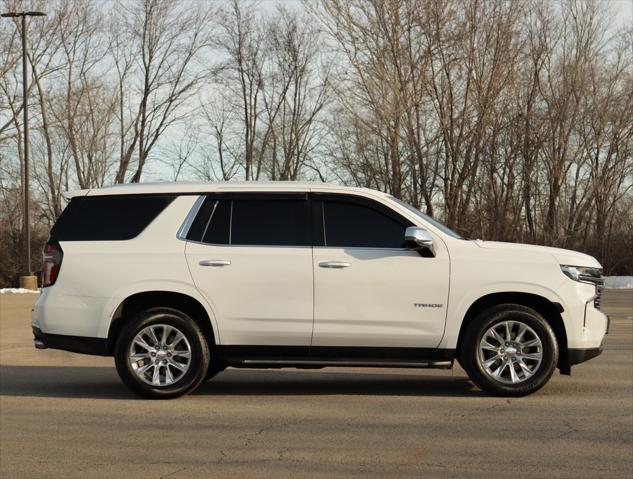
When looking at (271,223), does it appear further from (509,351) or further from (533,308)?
(533,308)

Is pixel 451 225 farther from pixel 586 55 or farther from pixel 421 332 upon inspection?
pixel 421 332

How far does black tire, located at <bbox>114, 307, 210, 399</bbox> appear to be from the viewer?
374 inches

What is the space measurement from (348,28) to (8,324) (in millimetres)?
20026

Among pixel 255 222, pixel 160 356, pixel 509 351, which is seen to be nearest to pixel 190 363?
pixel 160 356

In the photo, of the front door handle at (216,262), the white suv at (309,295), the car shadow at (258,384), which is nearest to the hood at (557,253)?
the white suv at (309,295)

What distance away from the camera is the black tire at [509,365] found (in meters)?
9.44

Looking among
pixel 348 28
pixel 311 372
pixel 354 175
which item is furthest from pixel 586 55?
pixel 311 372

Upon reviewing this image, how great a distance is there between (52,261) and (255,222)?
197 cm

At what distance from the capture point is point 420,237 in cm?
930

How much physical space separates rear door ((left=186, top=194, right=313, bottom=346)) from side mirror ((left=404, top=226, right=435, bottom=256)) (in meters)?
0.97

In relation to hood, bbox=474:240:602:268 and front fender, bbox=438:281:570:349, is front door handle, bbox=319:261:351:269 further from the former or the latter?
hood, bbox=474:240:602:268

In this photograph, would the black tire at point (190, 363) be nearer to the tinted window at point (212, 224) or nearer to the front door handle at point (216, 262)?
the front door handle at point (216, 262)

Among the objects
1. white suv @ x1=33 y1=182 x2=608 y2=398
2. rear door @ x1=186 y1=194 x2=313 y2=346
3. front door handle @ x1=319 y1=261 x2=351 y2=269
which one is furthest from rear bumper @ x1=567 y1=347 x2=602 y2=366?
rear door @ x1=186 y1=194 x2=313 y2=346

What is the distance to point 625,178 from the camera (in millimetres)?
50125
